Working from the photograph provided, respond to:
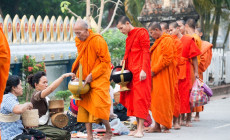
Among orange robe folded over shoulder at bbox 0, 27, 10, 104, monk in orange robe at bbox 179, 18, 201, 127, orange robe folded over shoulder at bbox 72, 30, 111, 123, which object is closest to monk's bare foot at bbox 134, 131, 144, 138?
orange robe folded over shoulder at bbox 72, 30, 111, 123

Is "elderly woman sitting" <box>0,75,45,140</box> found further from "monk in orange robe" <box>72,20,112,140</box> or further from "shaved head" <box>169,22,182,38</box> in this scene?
"shaved head" <box>169,22,182,38</box>

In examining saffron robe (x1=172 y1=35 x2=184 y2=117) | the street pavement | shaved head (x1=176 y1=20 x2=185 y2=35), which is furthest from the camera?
→ shaved head (x1=176 y1=20 x2=185 y2=35)

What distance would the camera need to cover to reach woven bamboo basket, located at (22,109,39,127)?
18.7 ft

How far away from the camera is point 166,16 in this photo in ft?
39.1

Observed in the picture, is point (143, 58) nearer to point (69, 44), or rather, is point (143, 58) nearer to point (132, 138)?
A: point (132, 138)

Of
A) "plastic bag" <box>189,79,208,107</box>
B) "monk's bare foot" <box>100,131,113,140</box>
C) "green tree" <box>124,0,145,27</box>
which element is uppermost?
"green tree" <box>124,0,145,27</box>

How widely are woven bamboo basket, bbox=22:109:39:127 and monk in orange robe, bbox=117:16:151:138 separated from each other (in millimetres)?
2349

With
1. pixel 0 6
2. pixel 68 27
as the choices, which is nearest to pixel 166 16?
pixel 68 27

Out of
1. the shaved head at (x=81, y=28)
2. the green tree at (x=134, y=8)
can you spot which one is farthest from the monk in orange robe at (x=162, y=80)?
the green tree at (x=134, y=8)

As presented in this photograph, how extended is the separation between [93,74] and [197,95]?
274 centimetres

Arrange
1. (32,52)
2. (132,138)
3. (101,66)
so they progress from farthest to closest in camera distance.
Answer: (32,52) → (132,138) → (101,66)

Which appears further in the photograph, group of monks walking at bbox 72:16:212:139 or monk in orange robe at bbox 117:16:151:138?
monk in orange robe at bbox 117:16:151:138

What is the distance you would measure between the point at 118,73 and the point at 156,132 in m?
1.20

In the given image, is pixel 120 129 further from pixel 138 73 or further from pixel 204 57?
pixel 204 57
